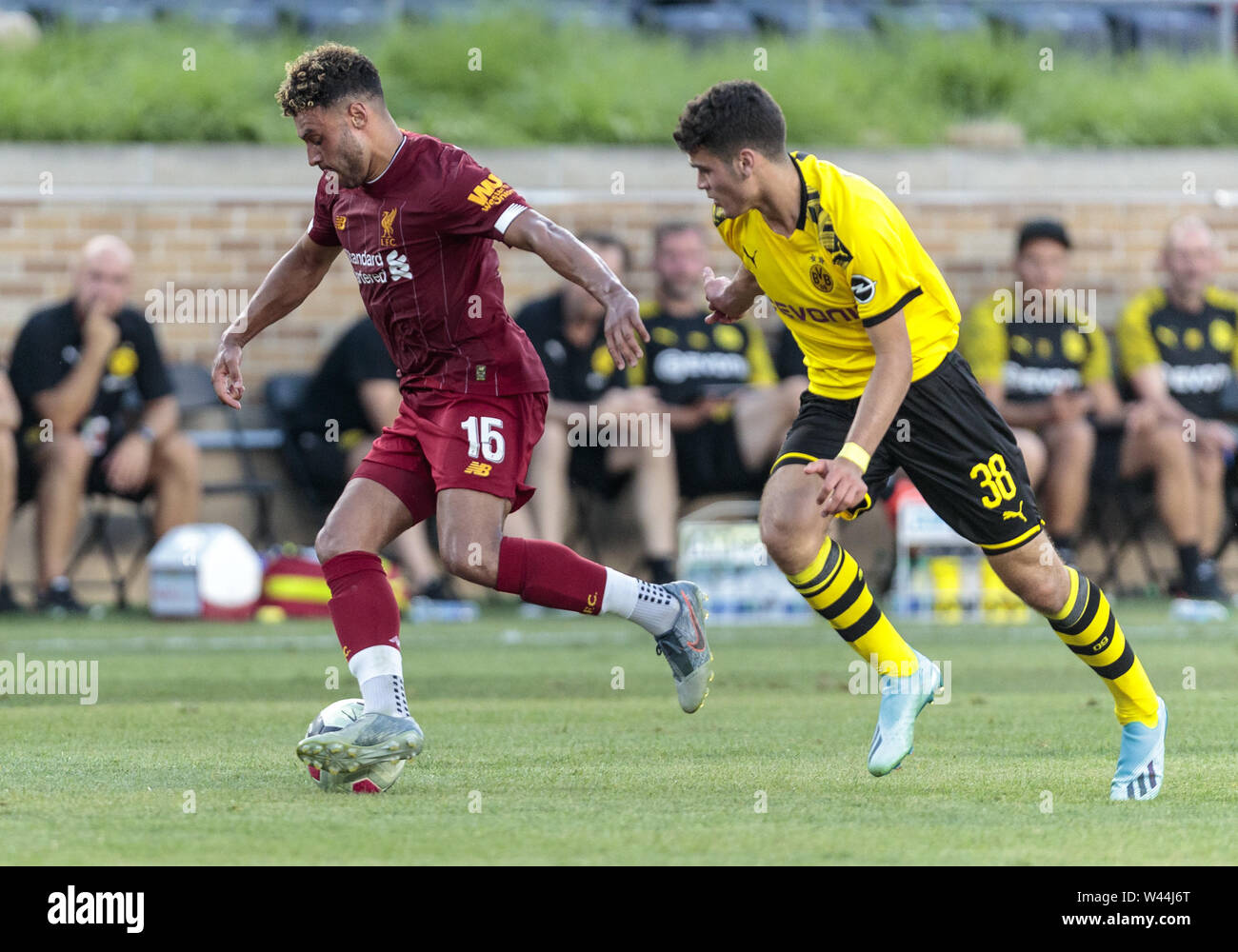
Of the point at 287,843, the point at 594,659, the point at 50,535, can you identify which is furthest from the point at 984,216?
the point at 287,843

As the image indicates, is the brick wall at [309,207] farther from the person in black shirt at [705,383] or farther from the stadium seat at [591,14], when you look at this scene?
the stadium seat at [591,14]

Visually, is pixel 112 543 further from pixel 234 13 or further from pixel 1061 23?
pixel 1061 23

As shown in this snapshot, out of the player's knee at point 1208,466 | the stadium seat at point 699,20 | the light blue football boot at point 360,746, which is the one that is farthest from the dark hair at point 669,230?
the light blue football boot at point 360,746

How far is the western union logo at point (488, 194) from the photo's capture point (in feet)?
17.9

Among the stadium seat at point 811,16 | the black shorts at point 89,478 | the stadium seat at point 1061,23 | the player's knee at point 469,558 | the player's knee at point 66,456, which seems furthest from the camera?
the stadium seat at point 1061,23

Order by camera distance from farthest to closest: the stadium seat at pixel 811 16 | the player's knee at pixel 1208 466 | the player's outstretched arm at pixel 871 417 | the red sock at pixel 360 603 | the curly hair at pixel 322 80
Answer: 1. the stadium seat at pixel 811 16
2. the player's knee at pixel 1208 466
3. the red sock at pixel 360 603
4. the curly hair at pixel 322 80
5. the player's outstretched arm at pixel 871 417

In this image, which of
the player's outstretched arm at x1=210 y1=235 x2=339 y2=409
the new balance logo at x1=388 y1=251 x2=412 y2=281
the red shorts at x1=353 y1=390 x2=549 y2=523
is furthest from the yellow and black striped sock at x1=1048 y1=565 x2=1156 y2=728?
the player's outstretched arm at x1=210 y1=235 x2=339 y2=409

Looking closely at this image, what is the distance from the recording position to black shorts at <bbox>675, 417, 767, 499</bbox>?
12.2m

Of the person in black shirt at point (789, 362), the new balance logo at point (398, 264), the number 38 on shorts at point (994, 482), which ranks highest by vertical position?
the person in black shirt at point (789, 362)

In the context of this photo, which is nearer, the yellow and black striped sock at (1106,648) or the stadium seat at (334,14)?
the yellow and black striped sock at (1106,648)

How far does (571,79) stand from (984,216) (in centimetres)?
343

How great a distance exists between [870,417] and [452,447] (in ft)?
4.20

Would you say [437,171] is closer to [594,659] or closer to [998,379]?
[594,659]

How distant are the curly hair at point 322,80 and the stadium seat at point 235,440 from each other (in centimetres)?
756
